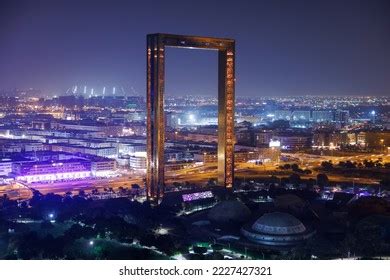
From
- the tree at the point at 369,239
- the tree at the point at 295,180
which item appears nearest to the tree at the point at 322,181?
the tree at the point at 295,180

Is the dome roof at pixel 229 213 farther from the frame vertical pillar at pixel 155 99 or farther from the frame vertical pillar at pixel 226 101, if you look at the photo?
the frame vertical pillar at pixel 226 101

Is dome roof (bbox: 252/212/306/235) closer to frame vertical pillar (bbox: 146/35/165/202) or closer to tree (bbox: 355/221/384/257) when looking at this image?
tree (bbox: 355/221/384/257)

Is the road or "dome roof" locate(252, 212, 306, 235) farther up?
"dome roof" locate(252, 212, 306, 235)

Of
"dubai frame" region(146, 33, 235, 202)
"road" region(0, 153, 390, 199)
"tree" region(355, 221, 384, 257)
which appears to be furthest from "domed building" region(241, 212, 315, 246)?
"road" region(0, 153, 390, 199)

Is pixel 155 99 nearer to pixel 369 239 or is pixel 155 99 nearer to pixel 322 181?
pixel 369 239

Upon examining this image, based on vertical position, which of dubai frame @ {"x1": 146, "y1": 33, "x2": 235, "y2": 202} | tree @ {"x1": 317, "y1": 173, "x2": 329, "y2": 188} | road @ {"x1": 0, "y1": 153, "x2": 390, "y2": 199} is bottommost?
road @ {"x1": 0, "y1": 153, "x2": 390, "y2": 199}

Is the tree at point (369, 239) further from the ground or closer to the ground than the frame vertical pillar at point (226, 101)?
closer to the ground

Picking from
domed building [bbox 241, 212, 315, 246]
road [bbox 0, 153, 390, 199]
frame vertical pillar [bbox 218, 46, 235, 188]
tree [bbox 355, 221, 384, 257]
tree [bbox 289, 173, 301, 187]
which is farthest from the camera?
road [bbox 0, 153, 390, 199]

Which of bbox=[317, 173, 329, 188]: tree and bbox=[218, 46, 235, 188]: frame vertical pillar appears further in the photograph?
bbox=[317, 173, 329, 188]: tree
